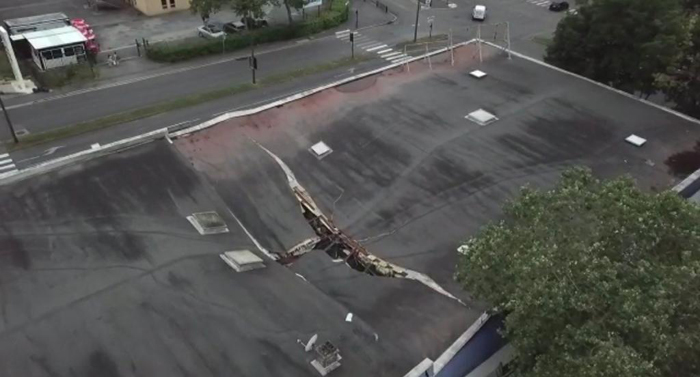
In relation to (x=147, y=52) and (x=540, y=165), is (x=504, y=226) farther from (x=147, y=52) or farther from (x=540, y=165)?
(x=147, y=52)

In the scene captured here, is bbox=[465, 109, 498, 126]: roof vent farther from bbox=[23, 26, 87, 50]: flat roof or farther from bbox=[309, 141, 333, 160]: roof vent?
bbox=[23, 26, 87, 50]: flat roof

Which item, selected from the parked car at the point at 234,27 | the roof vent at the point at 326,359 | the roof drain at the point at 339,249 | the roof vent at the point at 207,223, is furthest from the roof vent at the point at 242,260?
the parked car at the point at 234,27

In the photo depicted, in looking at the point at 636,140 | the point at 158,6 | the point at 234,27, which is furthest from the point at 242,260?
the point at 158,6

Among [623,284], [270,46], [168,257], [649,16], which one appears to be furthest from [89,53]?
[623,284]

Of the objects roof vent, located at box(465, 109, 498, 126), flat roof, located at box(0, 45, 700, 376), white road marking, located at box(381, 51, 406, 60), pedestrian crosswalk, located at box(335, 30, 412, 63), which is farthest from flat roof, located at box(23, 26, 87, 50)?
roof vent, located at box(465, 109, 498, 126)

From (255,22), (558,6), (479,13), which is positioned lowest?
(558,6)

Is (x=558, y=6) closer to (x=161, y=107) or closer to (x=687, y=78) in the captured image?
(x=687, y=78)
